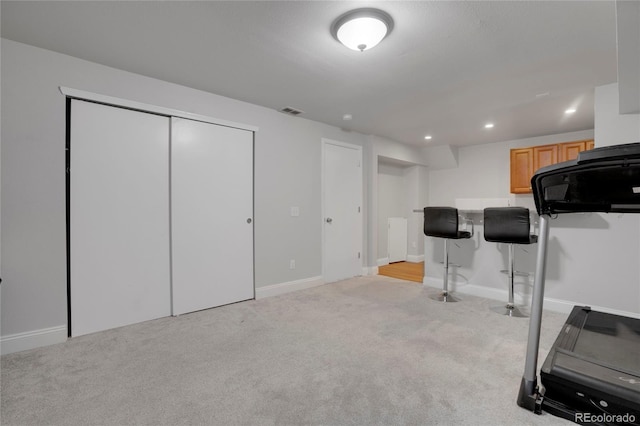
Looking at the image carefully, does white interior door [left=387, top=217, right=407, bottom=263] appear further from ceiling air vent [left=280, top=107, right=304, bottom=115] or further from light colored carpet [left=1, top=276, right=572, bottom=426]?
ceiling air vent [left=280, top=107, right=304, bottom=115]

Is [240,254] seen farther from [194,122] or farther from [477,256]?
[477,256]

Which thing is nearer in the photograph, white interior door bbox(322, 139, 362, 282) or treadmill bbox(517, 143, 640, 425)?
treadmill bbox(517, 143, 640, 425)

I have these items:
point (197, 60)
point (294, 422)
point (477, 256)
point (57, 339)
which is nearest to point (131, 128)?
point (197, 60)

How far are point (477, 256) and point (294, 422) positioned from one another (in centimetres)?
301

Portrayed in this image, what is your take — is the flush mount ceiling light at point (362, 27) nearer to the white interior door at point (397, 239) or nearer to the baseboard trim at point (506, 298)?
the baseboard trim at point (506, 298)

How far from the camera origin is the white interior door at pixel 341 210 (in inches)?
166

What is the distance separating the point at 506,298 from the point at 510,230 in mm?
937

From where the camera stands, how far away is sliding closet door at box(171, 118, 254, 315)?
2.94m

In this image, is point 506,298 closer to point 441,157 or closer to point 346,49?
point 346,49

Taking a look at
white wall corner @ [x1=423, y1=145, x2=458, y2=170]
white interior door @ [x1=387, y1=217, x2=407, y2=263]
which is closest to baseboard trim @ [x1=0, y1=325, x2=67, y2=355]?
white interior door @ [x1=387, y1=217, x2=407, y2=263]

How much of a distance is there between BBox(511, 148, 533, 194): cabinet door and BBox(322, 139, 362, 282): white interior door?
103 inches

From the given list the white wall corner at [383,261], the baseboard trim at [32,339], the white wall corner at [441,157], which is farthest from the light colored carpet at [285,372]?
the white wall corner at [441,157]

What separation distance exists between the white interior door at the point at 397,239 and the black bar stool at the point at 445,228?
2292 mm

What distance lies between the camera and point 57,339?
7.57ft
